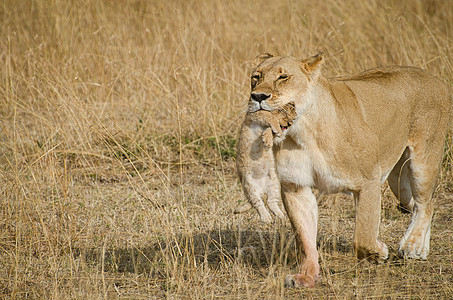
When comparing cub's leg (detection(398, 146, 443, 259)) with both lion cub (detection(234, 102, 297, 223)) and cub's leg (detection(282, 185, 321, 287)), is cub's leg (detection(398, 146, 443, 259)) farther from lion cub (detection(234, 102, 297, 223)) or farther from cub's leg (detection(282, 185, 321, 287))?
lion cub (detection(234, 102, 297, 223))

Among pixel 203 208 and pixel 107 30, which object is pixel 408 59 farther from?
pixel 107 30

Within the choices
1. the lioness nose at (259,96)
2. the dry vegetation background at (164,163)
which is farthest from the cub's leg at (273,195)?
the lioness nose at (259,96)

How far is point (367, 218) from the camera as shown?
366 centimetres

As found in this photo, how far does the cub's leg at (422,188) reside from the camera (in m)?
4.21

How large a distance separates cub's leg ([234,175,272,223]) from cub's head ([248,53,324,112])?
1.48m

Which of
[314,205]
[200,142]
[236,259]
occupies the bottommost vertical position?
[236,259]

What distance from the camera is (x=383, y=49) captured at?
7086mm

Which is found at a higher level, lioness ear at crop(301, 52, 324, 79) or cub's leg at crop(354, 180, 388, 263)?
lioness ear at crop(301, 52, 324, 79)

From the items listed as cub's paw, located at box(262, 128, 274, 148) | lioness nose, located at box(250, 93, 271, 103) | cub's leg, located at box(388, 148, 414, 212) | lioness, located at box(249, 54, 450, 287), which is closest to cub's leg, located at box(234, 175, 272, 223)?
cub's leg, located at box(388, 148, 414, 212)

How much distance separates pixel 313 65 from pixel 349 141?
48 centimetres

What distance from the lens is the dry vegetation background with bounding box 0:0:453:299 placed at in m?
3.84

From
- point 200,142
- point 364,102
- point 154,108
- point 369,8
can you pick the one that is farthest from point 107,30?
point 364,102

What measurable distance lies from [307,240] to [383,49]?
13.0 feet

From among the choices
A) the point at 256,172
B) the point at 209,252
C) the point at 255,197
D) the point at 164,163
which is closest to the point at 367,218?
the point at 209,252
